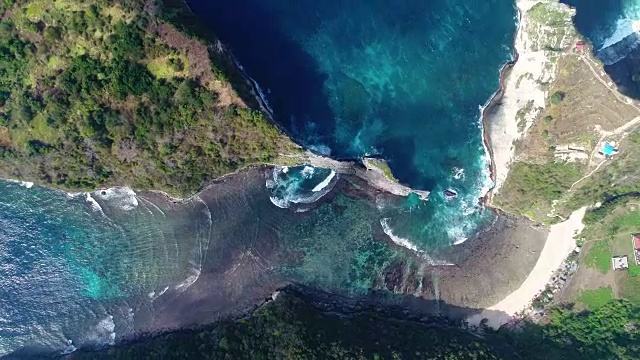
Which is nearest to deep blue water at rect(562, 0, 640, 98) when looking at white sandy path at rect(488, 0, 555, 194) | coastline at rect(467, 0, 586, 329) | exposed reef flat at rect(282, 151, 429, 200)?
white sandy path at rect(488, 0, 555, 194)

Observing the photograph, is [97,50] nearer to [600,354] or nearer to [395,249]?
[395,249]

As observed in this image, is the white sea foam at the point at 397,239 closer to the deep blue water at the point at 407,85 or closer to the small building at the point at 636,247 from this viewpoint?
the deep blue water at the point at 407,85

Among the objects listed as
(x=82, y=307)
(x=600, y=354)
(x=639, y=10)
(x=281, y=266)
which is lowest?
(x=82, y=307)

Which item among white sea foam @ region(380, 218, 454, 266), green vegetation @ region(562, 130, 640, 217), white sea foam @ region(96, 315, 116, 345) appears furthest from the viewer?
white sea foam @ region(380, 218, 454, 266)

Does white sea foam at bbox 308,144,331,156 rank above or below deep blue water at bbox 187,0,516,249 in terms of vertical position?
below

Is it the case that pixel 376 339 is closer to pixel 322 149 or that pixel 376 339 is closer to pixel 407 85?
pixel 322 149

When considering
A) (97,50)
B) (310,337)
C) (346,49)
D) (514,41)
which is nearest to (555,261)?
(514,41)

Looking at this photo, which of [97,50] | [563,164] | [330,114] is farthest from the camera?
[330,114]

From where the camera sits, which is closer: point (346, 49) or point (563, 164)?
point (563, 164)

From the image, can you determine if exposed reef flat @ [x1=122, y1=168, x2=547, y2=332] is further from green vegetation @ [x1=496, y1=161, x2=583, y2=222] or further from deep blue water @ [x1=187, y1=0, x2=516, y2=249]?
deep blue water @ [x1=187, y1=0, x2=516, y2=249]
